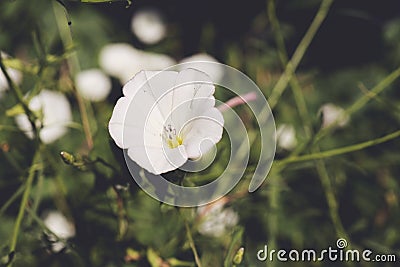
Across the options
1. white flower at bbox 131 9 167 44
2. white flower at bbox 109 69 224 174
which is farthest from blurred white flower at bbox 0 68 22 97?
white flower at bbox 109 69 224 174

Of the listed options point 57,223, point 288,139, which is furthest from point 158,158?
point 288,139

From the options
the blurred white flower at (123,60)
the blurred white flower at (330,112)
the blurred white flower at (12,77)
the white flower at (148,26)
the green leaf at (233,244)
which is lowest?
the blurred white flower at (330,112)

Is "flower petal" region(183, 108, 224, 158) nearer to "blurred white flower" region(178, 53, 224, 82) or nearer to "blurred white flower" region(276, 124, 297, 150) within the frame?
"blurred white flower" region(178, 53, 224, 82)

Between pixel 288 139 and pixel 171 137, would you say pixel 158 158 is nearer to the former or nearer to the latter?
pixel 171 137

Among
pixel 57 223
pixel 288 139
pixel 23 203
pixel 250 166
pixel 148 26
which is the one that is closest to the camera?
pixel 23 203

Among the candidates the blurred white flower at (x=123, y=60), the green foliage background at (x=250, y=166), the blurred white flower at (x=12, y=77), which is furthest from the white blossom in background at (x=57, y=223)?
the blurred white flower at (x=123, y=60)

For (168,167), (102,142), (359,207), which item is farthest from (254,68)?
(168,167)

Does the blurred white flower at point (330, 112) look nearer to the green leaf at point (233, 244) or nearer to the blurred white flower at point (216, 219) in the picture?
the blurred white flower at point (216, 219)
